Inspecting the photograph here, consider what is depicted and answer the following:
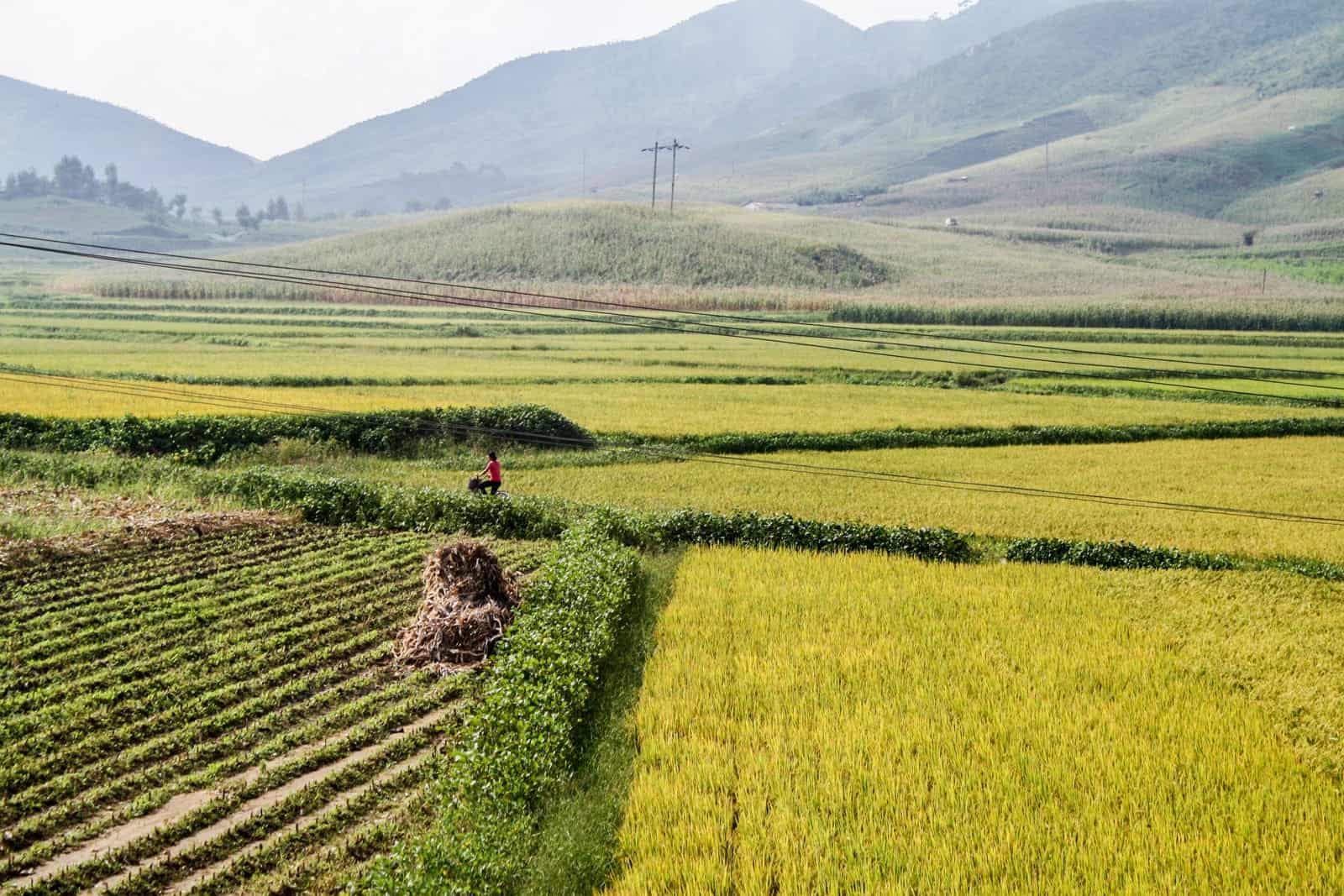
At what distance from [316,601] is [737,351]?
40299mm

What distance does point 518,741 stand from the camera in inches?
391

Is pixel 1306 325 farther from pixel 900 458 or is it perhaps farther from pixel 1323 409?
pixel 900 458

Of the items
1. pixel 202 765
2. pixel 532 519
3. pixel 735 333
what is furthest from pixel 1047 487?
pixel 735 333

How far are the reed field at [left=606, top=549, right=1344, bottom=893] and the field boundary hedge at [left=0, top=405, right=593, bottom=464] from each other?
48.1 ft

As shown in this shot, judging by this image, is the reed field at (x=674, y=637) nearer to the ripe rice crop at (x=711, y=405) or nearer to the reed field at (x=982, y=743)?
the reed field at (x=982, y=743)

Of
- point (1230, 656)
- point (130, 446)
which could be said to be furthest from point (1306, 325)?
point (130, 446)

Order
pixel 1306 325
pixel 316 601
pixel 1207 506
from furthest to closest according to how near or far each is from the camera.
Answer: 1. pixel 1306 325
2. pixel 1207 506
3. pixel 316 601

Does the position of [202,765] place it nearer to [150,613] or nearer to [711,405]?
[150,613]

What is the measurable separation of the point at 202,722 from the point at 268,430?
18.3 meters

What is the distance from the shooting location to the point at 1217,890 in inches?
317

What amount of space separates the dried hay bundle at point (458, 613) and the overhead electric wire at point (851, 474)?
13923 millimetres

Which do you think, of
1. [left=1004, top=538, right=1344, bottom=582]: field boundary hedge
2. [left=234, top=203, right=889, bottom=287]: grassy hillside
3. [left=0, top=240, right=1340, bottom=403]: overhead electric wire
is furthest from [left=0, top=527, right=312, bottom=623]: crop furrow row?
[left=234, top=203, right=889, bottom=287]: grassy hillside

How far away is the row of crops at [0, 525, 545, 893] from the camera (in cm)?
867

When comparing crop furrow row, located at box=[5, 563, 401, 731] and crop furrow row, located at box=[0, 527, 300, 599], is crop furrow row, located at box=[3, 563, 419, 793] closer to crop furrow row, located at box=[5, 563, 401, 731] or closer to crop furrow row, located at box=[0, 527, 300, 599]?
crop furrow row, located at box=[5, 563, 401, 731]
